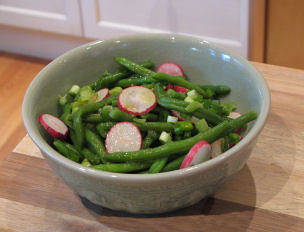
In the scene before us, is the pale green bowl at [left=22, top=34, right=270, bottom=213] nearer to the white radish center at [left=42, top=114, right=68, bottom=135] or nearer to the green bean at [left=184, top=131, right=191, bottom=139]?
the white radish center at [left=42, top=114, right=68, bottom=135]

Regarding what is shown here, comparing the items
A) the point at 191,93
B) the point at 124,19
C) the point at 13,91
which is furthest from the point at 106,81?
the point at 13,91

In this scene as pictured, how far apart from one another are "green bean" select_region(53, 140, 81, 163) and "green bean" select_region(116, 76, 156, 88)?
24cm

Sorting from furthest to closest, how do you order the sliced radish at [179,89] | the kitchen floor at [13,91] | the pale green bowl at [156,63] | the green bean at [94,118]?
the kitchen floor at [13,91] < the sliced radish at [179,89] < the green bean at [94,118] < the pale green bowl at [156,63]

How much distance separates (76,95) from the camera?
3.40ft

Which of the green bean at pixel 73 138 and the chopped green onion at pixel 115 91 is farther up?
the chopped green onion at pixel 115 91

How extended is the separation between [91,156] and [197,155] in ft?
0.74

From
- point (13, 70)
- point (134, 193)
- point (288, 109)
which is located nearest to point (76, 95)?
point (134, 193)

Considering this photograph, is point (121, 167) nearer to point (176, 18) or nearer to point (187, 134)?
point (187, 134)

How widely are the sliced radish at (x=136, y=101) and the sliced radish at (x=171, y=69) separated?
0.15m

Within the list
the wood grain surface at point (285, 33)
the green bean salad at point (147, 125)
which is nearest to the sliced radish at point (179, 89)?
the green bean salad at point (147, 125)

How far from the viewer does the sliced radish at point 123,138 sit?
881mm

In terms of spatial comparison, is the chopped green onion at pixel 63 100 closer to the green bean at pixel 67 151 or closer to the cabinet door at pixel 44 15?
the green bean at pixel 67 151

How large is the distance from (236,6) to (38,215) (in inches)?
56.3

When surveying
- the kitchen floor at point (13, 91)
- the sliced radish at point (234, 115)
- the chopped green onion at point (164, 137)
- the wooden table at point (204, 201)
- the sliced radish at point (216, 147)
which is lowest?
the kitchen floor at point (13, 91)
